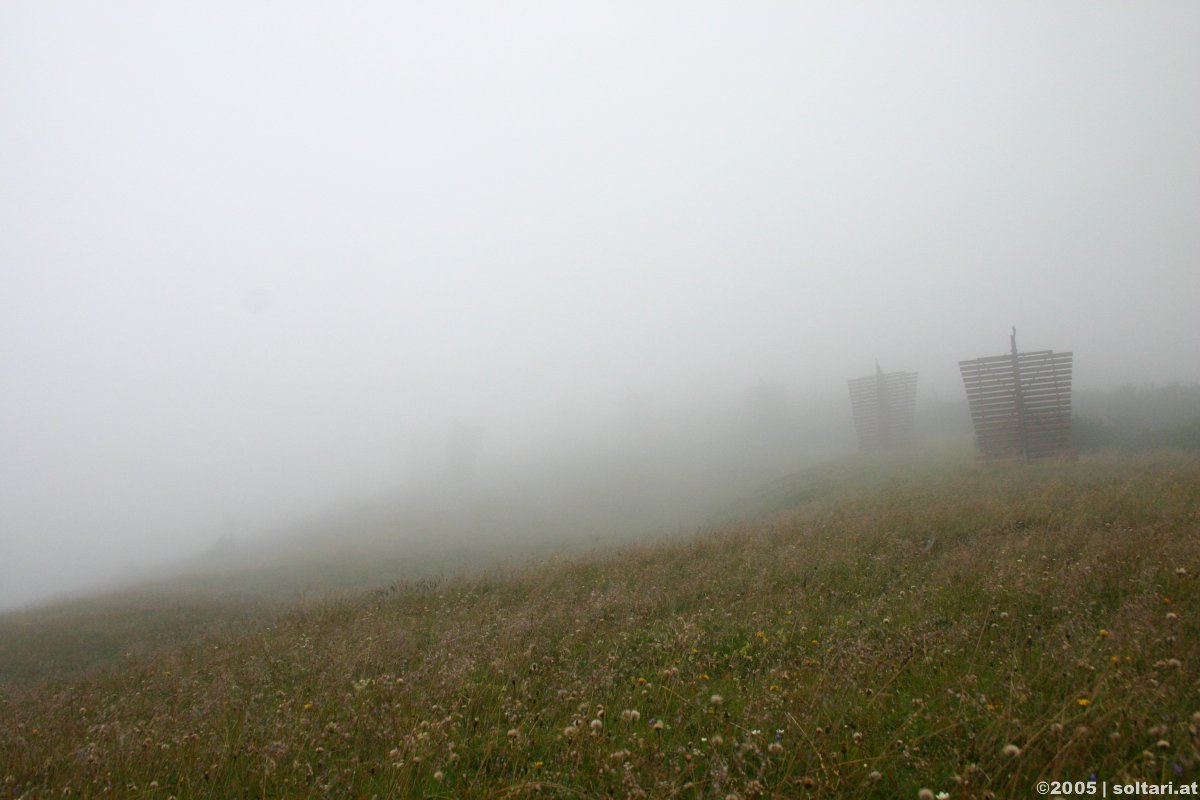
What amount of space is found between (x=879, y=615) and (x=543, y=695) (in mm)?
3899

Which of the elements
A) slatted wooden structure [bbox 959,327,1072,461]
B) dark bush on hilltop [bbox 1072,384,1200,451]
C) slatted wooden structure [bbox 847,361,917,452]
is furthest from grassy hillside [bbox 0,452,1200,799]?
slatted wooden structure [bbox 847,361,917,452]

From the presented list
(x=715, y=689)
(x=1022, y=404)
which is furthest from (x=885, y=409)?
(x=715, y=689)

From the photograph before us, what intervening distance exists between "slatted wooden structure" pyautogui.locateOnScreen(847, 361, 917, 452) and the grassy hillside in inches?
1231

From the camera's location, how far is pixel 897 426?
3988 centimetres

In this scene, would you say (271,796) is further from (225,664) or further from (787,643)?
(225,664)

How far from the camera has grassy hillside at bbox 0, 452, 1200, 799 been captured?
360cm

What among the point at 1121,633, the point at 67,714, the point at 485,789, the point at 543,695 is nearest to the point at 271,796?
the point at 485,789

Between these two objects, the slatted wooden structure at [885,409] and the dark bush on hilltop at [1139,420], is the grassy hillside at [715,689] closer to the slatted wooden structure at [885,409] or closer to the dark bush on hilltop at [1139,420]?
the dark bush on hilltop at [1139,420]

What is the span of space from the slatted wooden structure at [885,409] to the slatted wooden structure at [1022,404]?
1446cm

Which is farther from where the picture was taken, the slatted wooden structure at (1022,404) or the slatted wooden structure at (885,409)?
the slatted wooden structure at (885,409)

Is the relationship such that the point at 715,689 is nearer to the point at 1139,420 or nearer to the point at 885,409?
the point at 1139,420

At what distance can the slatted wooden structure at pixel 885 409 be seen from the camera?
131ft

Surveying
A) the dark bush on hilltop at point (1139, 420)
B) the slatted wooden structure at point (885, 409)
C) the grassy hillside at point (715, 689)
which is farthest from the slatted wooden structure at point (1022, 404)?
the grassy hillside at point (715, 689)

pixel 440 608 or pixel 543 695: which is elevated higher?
pixel 543 695
